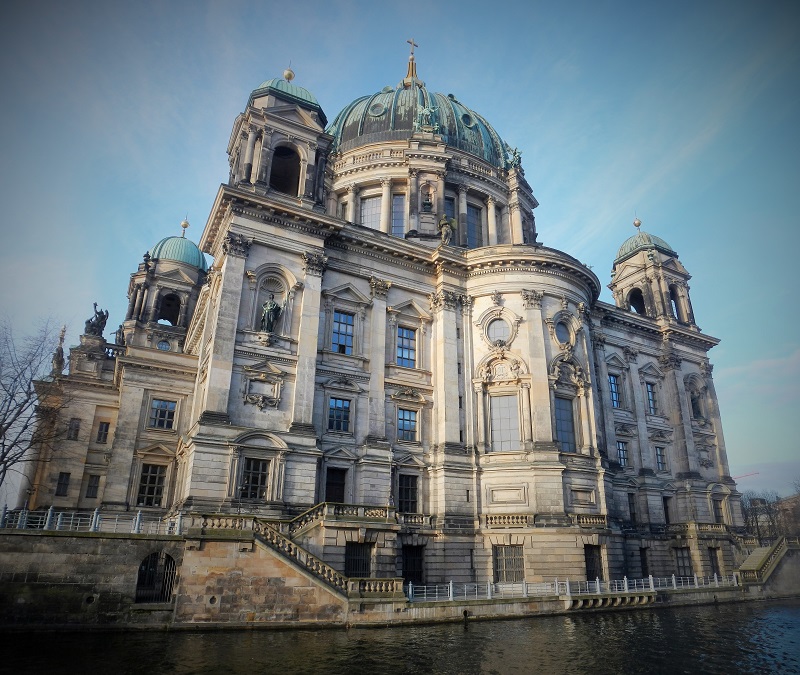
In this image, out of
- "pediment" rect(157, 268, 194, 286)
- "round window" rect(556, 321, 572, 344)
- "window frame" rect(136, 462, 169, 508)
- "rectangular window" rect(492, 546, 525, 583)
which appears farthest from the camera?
"pediment" rect(157, 268, 194, 286)

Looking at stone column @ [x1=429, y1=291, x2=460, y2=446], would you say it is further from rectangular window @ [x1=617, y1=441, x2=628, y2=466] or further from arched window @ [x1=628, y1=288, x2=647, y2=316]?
arched window @ [x1=628, y1=288, x2=647, y2=316]

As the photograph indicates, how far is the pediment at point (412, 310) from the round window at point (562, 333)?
27.1 feet

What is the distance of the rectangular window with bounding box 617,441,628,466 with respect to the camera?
138ft

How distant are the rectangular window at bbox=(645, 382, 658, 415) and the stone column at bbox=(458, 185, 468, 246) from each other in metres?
19.6

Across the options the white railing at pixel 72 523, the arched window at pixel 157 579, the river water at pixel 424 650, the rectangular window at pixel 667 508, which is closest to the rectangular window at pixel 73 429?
the white railing at pixel 72 523

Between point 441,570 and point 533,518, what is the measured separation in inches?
225

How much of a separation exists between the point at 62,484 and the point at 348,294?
2557 cm

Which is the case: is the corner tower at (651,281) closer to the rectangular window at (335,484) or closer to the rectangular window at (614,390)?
the rectangular window at (614,390)

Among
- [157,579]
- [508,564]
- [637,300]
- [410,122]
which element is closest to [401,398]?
[508,564]

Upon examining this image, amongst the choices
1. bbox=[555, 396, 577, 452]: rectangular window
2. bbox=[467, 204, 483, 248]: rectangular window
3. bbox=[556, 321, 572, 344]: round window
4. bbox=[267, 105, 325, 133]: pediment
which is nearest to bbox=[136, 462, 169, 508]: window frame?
bbox=[267, 105, 325, 133]: pediment

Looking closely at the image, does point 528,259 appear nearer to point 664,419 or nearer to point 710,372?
point 664,419

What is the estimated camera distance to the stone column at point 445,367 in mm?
33062

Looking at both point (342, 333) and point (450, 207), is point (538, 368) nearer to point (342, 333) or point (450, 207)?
point (342, 333)

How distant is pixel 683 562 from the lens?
40438mm
